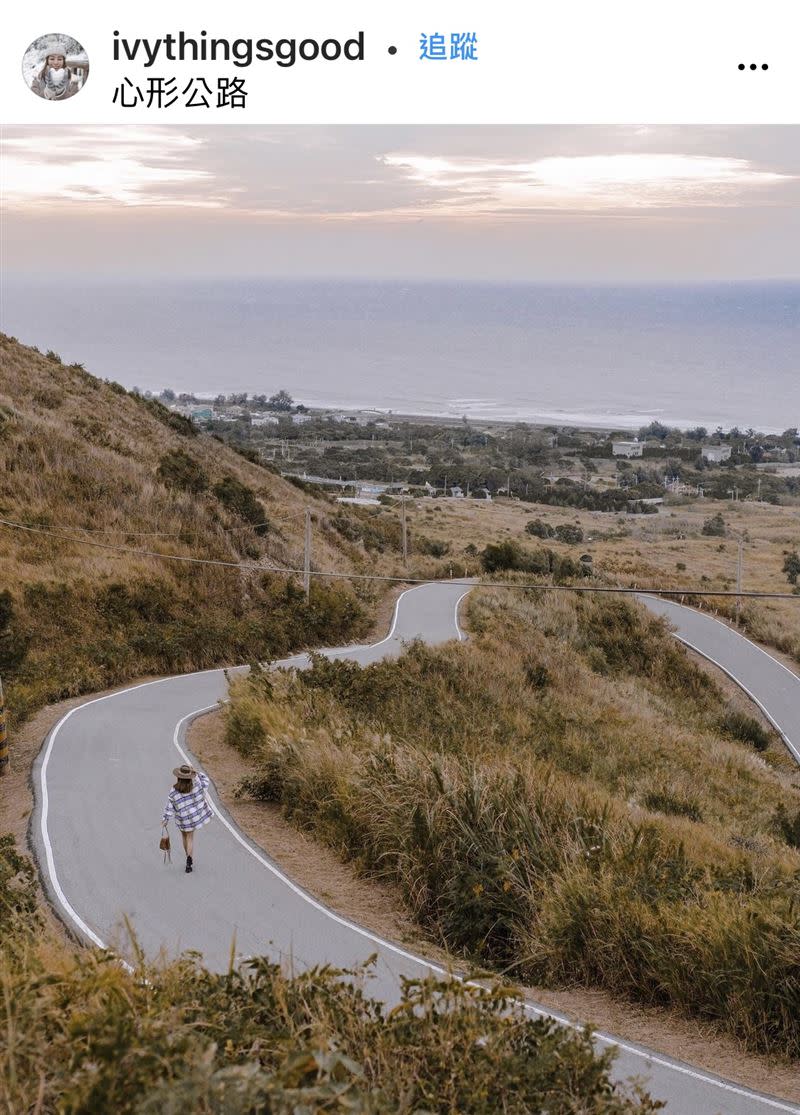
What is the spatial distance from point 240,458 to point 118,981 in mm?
49023

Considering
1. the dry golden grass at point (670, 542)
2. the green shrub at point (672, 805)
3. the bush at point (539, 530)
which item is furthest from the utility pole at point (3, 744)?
the bush at point (539, 530)

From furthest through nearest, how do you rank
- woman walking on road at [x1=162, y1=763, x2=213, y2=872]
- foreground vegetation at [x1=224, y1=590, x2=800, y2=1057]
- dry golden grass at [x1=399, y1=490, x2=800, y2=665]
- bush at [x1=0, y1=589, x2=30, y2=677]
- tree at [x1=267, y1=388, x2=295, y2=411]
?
tree at [x1=267, y1=388, x2=295, y2=411], dry golden grass at [x1=399, y1=490, x2=800, y2=665], bush at [x1=0, y1=589, x2=30, y2=677], woman walking on road at [x1=162, y1=763, x2=213, y2=872], foreground vegetation at [x1=224, y1=590, x2=800, y2=1057]

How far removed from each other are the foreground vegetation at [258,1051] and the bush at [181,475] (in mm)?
28576

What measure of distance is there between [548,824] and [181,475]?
26.2 metres

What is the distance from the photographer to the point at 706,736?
23781 millimetres

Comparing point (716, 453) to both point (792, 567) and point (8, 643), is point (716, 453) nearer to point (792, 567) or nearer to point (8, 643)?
point (792, 567)

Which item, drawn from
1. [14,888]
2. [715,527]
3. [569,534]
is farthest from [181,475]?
[715,527]

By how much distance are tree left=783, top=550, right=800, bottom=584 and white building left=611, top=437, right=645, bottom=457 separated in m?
56.5

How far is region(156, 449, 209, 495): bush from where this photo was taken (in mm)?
33938

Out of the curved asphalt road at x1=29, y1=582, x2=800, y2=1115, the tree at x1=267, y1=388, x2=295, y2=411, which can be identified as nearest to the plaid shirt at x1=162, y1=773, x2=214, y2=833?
the curved asphalt road at x1=29, y1=582, x2=800, y2=1115

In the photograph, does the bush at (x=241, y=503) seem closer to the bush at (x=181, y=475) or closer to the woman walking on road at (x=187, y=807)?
the bush at (x=181, y=475)

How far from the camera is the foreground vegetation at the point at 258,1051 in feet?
12.9

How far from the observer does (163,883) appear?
1022 centimetres
